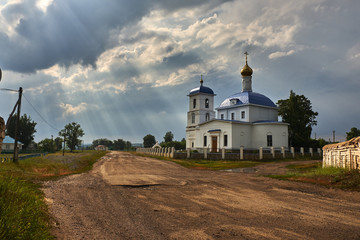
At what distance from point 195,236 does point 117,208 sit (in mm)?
2906

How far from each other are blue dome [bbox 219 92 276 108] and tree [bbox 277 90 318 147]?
2698mm

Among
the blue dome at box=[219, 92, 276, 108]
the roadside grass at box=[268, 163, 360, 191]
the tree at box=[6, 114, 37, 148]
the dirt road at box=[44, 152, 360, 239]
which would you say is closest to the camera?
the dirt road at box=[44, 152, 360, 239]

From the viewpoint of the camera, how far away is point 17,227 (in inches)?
158

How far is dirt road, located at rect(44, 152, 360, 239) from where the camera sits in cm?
507

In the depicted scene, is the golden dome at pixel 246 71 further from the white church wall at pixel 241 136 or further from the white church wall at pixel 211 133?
the white church wall at pixel 211 133

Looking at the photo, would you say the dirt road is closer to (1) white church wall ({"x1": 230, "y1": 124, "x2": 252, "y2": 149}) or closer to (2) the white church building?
(2) the white church building

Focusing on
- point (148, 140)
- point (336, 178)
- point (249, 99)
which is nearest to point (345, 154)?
point (336, 178)

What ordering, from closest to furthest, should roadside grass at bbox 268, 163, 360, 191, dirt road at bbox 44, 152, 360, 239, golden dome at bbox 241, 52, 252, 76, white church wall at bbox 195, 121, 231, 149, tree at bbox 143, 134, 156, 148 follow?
dirt road at bbox 44, 152, 360, 239
roadside grass at bbox 268, 163, 360, 191
white church wall at bbox 195, 121, 231, 149
golden dome at bbox 241, 52, 252, 76
tree at bbox 143, 134, 156, 148

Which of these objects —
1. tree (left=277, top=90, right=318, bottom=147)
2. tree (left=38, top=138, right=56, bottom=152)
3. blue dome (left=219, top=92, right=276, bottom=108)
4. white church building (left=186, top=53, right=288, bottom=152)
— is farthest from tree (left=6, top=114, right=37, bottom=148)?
tree (left=277, top=90, right=318, bottom=147)

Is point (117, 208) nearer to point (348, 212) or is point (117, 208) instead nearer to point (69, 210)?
point (69, 210)

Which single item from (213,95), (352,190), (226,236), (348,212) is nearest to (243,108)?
(213,95)

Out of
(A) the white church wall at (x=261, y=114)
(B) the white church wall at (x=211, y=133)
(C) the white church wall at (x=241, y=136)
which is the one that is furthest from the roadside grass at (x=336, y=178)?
(A) the white church wall at (x=261, y=114)

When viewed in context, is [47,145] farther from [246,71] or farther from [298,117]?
[298,117]

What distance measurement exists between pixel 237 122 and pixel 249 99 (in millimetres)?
6336
